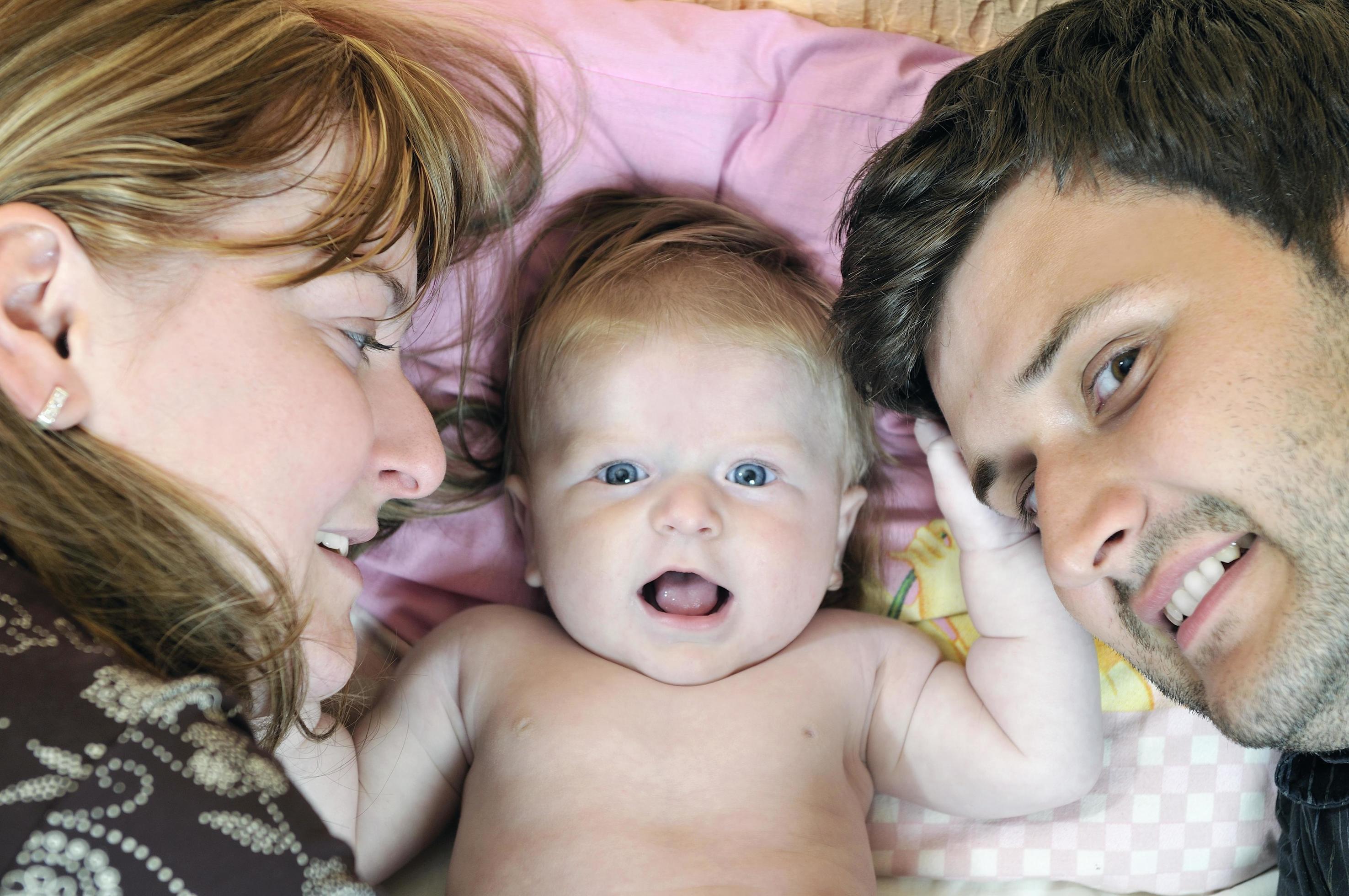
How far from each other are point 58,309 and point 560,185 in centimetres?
100

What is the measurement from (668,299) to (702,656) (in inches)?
24.4

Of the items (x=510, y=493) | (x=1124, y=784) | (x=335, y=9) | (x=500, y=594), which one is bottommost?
(x=1124, y=784)

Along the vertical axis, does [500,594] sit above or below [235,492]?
below

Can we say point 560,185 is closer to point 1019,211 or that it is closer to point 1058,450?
point 1019,211

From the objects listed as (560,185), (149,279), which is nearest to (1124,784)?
(560,185)

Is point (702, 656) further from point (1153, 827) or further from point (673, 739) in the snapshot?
point (1153, 827)

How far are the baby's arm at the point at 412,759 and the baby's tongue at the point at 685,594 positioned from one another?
1.22 ft

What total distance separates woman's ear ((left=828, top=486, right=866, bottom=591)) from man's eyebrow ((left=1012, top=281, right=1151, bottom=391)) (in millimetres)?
541

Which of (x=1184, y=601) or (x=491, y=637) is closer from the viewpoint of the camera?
(x=1184, y=601)

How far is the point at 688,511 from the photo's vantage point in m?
1.66

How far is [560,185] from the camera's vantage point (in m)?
1.96

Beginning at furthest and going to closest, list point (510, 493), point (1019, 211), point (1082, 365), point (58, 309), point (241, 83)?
1. point (510, 493)
2. point (1019, 211)
3. point (1082, 365)
4. point (241, 83)
5. point (58, 309)

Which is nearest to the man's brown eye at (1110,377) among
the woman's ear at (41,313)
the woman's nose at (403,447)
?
the woman's nose at (403,447)

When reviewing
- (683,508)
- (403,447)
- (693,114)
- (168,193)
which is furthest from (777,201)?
(168,193)
